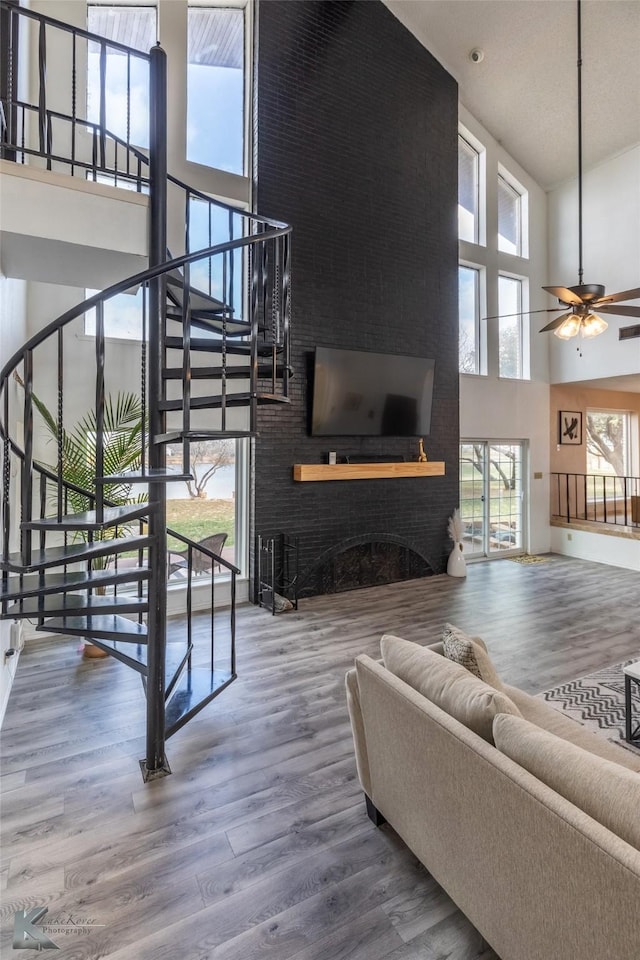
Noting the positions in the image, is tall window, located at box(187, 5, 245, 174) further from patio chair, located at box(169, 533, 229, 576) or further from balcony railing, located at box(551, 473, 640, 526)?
balcony railing, located at box(551, 473, 640, 526)

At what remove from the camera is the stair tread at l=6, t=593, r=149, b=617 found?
2.32 metres

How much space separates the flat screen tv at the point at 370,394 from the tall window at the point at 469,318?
3.98 feet

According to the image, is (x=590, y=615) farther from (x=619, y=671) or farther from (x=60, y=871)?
(x=60, y=871)

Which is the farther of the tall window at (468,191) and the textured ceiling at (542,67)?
the tall window at (468,191)

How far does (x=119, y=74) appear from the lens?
441 centimetres

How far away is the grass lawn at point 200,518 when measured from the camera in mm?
4777

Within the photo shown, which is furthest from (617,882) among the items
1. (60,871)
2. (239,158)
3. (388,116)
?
(388,116)

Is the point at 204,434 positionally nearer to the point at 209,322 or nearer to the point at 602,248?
the point at 209,322

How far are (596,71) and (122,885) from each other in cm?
865

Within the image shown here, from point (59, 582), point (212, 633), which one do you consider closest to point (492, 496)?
point (212, 633)

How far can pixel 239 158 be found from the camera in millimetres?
5055

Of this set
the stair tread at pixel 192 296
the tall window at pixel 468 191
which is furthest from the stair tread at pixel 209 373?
the tall window at pixel 468 191

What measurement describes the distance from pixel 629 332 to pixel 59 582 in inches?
290

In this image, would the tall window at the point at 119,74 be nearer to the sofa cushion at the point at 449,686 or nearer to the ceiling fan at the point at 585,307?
the ceiling fan at the point at 585,307
